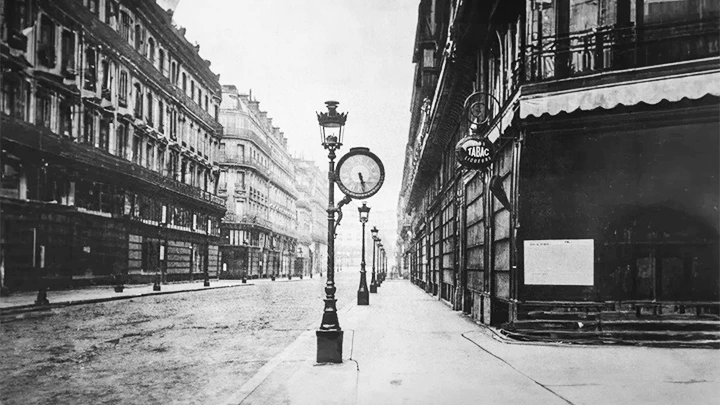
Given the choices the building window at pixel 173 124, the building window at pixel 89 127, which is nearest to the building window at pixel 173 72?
the building window at pixel 173 124

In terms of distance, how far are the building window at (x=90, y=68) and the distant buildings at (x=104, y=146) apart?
0.09 meters

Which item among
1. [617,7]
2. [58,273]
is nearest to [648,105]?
[617,7]

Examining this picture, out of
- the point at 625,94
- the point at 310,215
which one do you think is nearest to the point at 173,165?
the point at 625,94

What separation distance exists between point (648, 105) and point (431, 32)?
841 inches

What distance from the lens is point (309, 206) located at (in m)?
114

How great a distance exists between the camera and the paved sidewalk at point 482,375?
667cm

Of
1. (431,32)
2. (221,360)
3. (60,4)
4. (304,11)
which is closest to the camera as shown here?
(304,11)

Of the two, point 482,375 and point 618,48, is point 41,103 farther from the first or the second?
point 618,48

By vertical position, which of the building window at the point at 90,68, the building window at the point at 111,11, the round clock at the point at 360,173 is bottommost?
the round clock at the point at 360,173

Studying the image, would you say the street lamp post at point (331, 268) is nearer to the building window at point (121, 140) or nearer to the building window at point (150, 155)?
the building window at point (121, 140)

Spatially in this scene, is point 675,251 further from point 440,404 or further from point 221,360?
point 221,360

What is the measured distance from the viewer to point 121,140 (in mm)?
31750

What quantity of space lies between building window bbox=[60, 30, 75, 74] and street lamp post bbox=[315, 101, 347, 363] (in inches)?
421

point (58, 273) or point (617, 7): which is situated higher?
point (617, 7)
